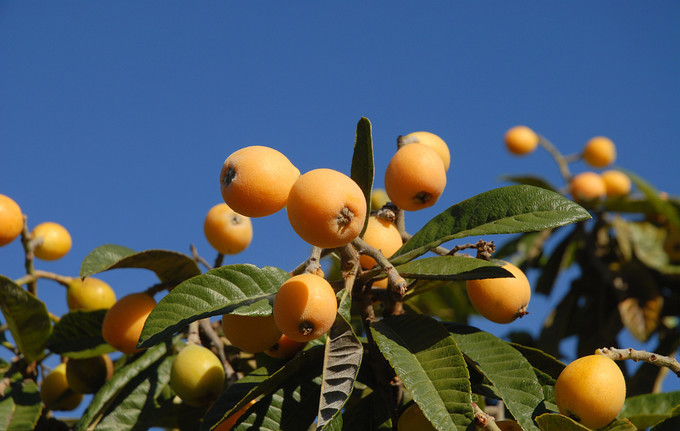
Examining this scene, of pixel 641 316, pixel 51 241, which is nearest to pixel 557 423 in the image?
pixel 51 241

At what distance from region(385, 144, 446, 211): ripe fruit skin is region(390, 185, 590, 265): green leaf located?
106 mm

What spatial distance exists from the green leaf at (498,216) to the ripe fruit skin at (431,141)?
1.18ft

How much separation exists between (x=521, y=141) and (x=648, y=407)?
14.1ft

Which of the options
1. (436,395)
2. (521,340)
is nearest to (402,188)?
(436,395)

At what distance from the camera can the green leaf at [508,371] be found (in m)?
1.50

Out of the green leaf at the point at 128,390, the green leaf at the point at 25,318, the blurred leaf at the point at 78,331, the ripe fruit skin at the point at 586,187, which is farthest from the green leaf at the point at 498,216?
the ripe fruit skin at the point at 586,187

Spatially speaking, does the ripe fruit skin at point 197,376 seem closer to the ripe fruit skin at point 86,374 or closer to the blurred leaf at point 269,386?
the blurred leaf at point 269,386

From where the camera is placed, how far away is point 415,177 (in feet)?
5.74

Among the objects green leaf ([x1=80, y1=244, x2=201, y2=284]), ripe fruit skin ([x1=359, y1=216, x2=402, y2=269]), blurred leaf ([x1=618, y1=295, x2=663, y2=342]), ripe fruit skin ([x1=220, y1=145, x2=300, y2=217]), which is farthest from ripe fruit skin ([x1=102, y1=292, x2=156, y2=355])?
blurred leaf ([x1=618, y1=295, x2=663, y2=342])

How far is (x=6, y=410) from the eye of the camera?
228cm

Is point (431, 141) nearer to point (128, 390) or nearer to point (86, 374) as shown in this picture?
point (128, 390)

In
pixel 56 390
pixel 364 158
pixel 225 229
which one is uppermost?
pixel 364 158

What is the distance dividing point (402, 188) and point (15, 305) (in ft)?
5.15

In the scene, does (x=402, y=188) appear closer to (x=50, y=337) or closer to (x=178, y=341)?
(x=178, y=341)
